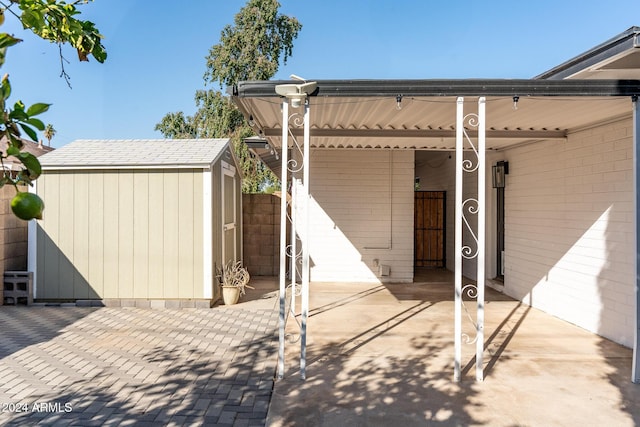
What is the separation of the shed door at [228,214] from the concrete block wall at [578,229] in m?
4.64

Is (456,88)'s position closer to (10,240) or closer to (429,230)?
(10,240)

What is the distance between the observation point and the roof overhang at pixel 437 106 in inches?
131

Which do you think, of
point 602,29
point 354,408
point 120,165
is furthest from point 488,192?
point 602,29

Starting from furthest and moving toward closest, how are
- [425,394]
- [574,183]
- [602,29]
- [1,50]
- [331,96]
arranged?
1. [602,29]
2. [574,183]
3. [331,96]
4. [425,394]
5. [1,50]

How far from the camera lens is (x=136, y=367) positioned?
3.81 metres

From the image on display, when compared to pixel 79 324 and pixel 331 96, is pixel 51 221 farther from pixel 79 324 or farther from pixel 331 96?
pixel 331 96

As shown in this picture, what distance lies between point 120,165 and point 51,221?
1322 mm

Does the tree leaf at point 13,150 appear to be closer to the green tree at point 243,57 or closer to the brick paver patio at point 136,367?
the brick paver patio at point 136,367

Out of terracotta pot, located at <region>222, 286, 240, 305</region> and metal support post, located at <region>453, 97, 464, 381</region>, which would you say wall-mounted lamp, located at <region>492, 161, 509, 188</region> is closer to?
metal support post, located at <region>453, 97, 464, 381</region>

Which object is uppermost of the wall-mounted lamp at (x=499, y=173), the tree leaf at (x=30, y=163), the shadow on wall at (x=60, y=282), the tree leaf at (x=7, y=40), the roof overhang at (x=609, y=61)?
the roof overhang at (x=609, y=61)

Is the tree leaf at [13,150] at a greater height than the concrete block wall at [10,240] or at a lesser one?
greater

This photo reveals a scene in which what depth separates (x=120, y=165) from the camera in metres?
6.05

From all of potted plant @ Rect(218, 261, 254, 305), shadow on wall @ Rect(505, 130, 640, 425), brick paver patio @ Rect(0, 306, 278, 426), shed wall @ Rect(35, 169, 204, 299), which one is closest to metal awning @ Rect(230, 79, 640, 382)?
shadow on wall @ Rect(505, 130, 640, 425)

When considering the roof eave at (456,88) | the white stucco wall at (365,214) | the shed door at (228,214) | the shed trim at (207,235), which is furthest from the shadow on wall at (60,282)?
the roof eave at (456,88)
